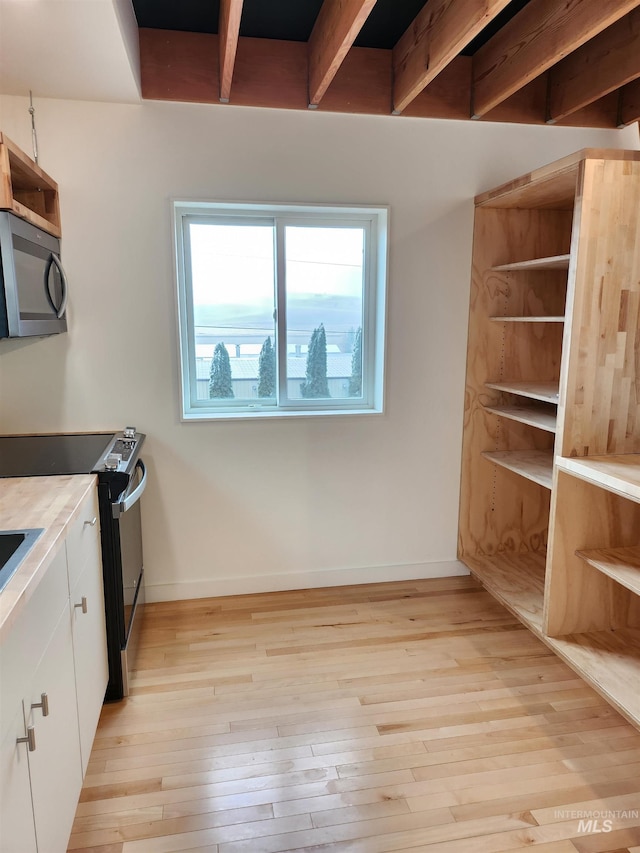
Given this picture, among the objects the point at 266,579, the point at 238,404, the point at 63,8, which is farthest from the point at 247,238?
the point at 266,579

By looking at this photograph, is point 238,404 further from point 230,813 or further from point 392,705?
point 230,813

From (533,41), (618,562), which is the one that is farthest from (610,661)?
(533,41)

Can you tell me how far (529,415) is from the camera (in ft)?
8.71

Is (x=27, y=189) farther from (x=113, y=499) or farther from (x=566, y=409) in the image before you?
(x=566, y=409)

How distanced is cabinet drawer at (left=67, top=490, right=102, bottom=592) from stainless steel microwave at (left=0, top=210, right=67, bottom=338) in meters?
0.62

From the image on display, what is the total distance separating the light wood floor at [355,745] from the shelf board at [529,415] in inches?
39.4

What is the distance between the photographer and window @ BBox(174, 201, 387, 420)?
8.97 ft

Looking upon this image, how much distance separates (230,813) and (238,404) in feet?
5.90

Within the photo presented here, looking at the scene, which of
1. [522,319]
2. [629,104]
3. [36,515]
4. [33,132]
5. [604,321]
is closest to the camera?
[36,515]

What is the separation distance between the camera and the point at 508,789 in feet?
5.61

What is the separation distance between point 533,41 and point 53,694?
9.16 feet

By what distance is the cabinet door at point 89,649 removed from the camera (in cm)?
161
